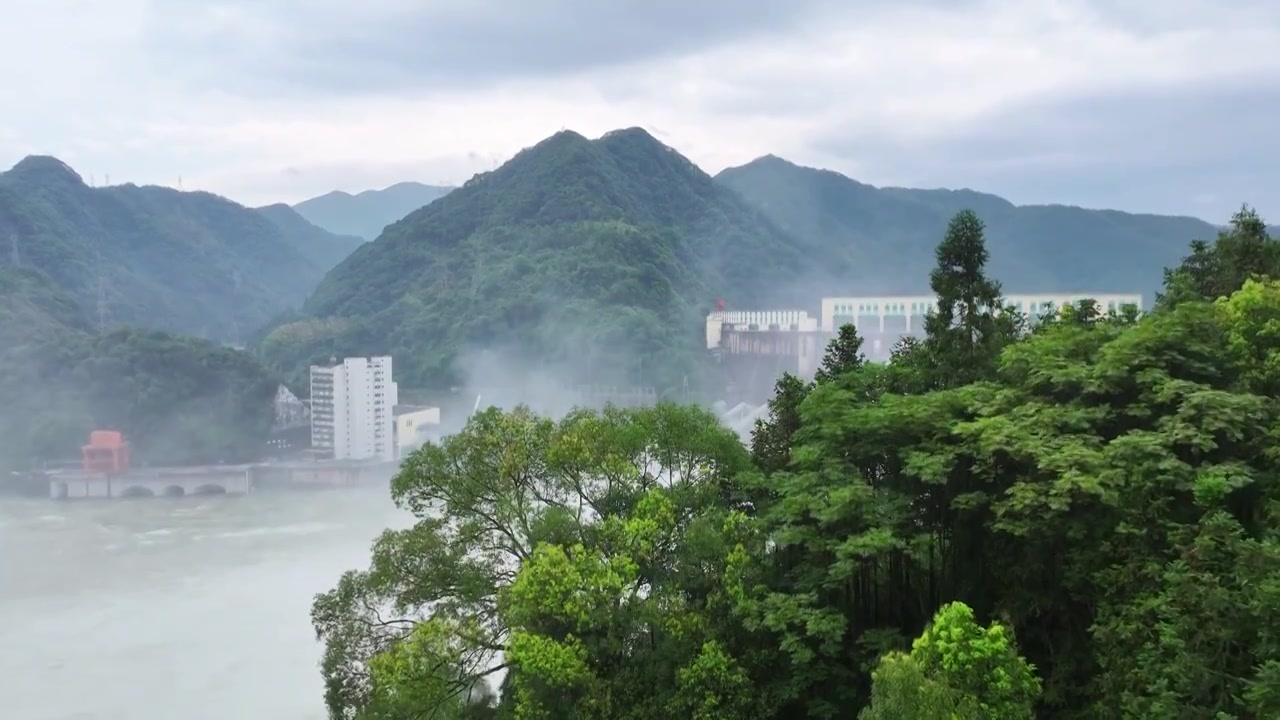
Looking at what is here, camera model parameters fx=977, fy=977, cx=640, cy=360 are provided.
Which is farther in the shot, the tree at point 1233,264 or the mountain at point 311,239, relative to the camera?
the mountain at point 311,239

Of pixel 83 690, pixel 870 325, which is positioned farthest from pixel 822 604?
pixel 870 325

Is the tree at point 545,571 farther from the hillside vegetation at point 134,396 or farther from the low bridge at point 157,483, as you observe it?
the hillside vegetation at point 134,396

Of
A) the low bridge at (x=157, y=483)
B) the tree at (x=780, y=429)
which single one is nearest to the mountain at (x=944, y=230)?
the tree at (x=780, y=429)

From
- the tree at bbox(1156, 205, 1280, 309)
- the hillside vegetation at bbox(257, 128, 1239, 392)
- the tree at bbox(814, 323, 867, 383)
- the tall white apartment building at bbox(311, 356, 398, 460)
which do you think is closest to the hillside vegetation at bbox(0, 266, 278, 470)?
the tall white apartment building at bbox(311, 356, 398, 460)

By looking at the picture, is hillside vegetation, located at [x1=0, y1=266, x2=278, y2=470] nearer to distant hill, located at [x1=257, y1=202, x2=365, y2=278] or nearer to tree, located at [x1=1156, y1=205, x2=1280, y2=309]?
tree, located at [x1=1156, y1=205, x2=1280, y2=309]

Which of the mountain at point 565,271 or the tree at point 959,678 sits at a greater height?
the mountain at point 565,271

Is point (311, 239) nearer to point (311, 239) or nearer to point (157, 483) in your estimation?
point (311, 239)
